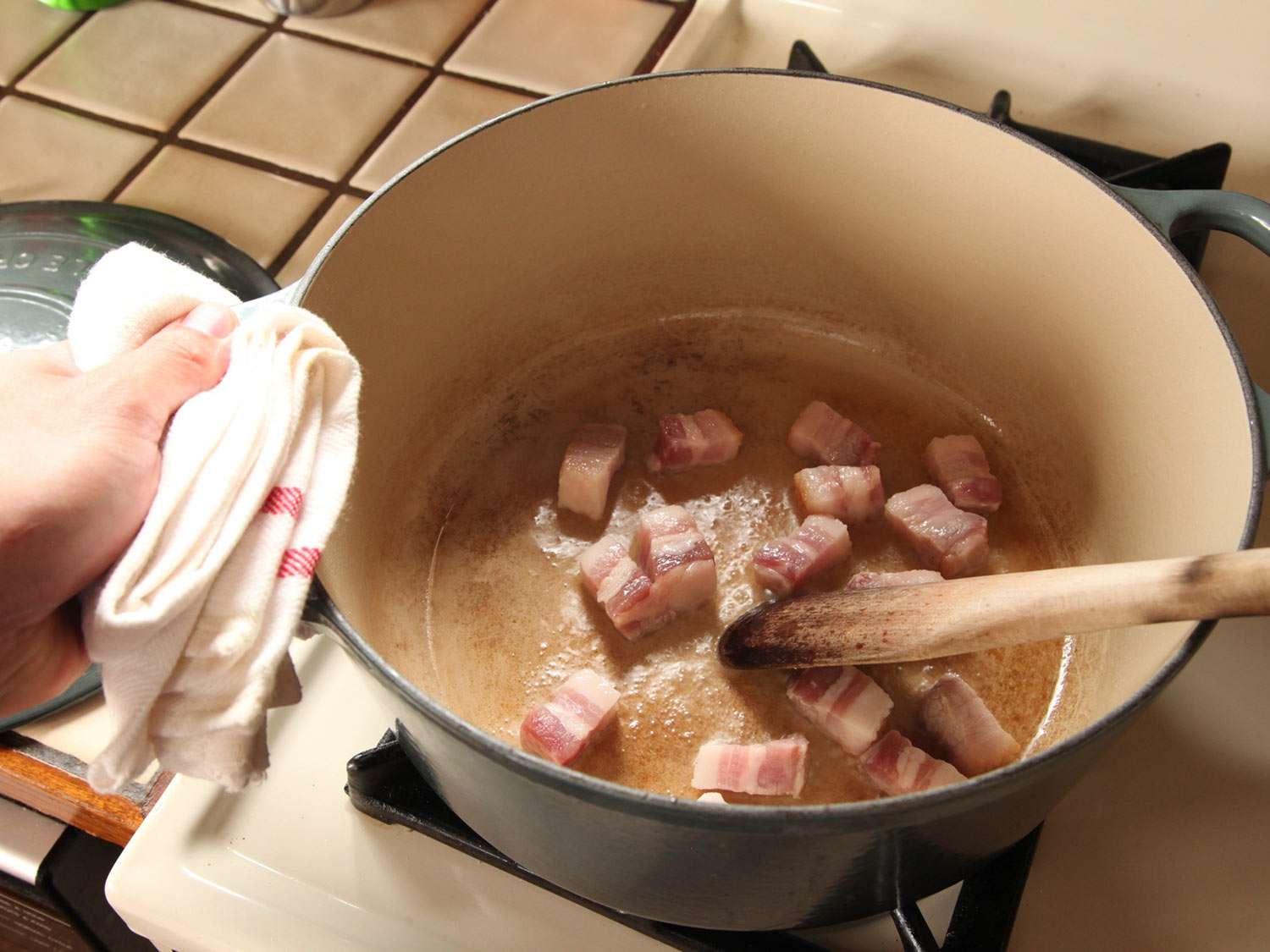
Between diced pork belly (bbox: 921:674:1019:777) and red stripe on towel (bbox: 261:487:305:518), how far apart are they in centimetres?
50

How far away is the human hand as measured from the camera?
0.53 metres

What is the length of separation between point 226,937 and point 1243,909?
0.67 metres

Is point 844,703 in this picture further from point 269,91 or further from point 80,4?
point 80,4

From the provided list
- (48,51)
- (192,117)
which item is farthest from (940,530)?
(48,51)

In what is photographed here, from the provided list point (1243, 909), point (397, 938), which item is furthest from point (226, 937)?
point (1243, 909)

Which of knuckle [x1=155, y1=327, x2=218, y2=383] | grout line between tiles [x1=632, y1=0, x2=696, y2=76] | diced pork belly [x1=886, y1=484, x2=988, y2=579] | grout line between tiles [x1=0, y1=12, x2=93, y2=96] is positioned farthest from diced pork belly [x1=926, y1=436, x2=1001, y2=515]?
grout line between tiles [x1=0, y1=12, x2=93, y2=96]

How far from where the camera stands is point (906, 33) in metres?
1.16

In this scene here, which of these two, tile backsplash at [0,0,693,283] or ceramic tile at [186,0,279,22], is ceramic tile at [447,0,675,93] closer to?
tile backsplash at [0,0,693,283]

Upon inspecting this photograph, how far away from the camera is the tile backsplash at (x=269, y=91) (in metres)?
1.11

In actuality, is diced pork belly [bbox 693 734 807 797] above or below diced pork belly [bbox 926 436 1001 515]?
below

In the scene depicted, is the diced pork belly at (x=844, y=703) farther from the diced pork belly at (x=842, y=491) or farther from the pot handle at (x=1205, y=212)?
the pot handle at (x=1205, y=212)

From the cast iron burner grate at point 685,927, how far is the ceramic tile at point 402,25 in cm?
85

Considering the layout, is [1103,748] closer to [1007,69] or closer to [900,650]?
[900,650]

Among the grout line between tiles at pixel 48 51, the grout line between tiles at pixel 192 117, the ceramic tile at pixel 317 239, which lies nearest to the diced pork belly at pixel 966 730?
the ceramic tile at pixel 317 239
